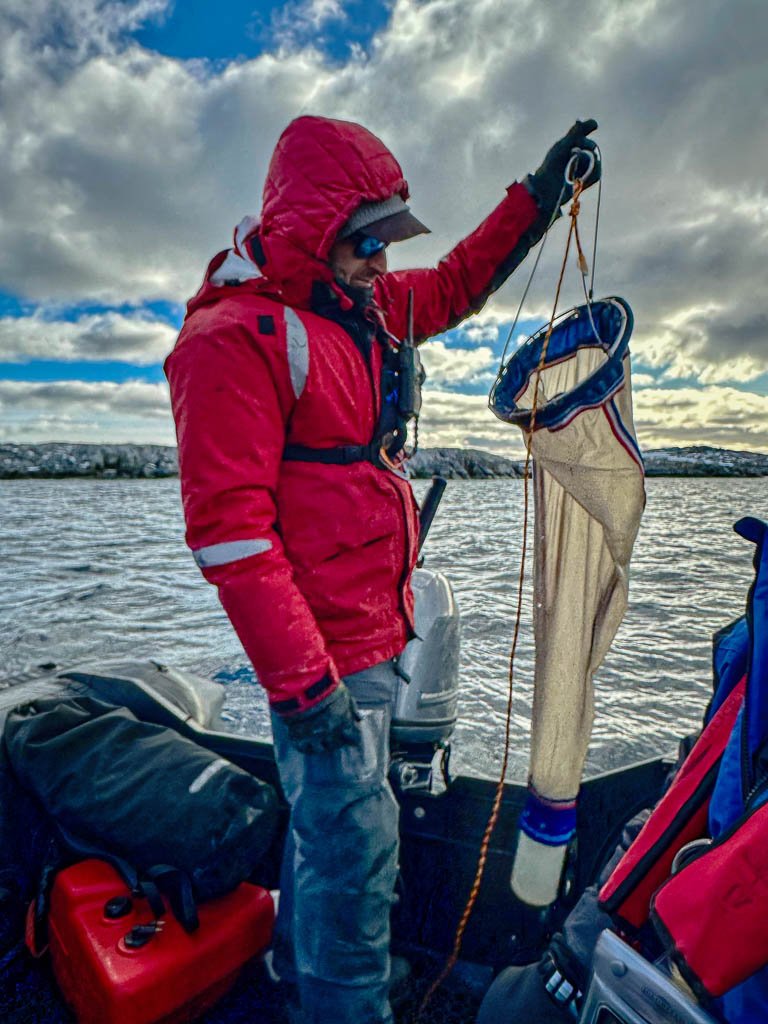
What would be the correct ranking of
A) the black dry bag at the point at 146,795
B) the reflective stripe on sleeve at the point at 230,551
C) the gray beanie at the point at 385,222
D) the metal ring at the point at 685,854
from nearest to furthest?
the metal ring at the point at 685,854
the reflective stripe on sleeve at the point at 230,551
the gray beanie at the point at 385,222
the black dry bag at the point at 146,795

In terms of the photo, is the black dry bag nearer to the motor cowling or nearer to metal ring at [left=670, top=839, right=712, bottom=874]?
the motor cowling

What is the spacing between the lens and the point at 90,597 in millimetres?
9125

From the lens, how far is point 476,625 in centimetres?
745

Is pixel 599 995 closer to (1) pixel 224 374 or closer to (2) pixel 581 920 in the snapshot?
(2) pixel 581 920

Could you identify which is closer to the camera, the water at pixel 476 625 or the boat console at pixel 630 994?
the boat console at pixel 630 994

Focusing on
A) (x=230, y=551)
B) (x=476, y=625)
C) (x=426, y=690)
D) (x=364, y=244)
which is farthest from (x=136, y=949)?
(x=476, y=625)

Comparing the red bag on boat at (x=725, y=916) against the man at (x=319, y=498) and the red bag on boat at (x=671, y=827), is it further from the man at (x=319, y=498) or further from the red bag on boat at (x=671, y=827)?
the man at (x=319, y=498)

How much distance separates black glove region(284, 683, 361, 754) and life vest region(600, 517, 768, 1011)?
2.27ft

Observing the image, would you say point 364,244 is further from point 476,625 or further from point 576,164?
point 476,625

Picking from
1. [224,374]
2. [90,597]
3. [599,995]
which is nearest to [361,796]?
[599,995]

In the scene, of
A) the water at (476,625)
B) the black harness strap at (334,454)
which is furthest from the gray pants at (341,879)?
the water at (476,625)

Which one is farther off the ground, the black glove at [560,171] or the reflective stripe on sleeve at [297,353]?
the black glove at [560,171]

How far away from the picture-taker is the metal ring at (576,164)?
197 centimetres

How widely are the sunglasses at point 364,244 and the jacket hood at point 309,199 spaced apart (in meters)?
0.09
